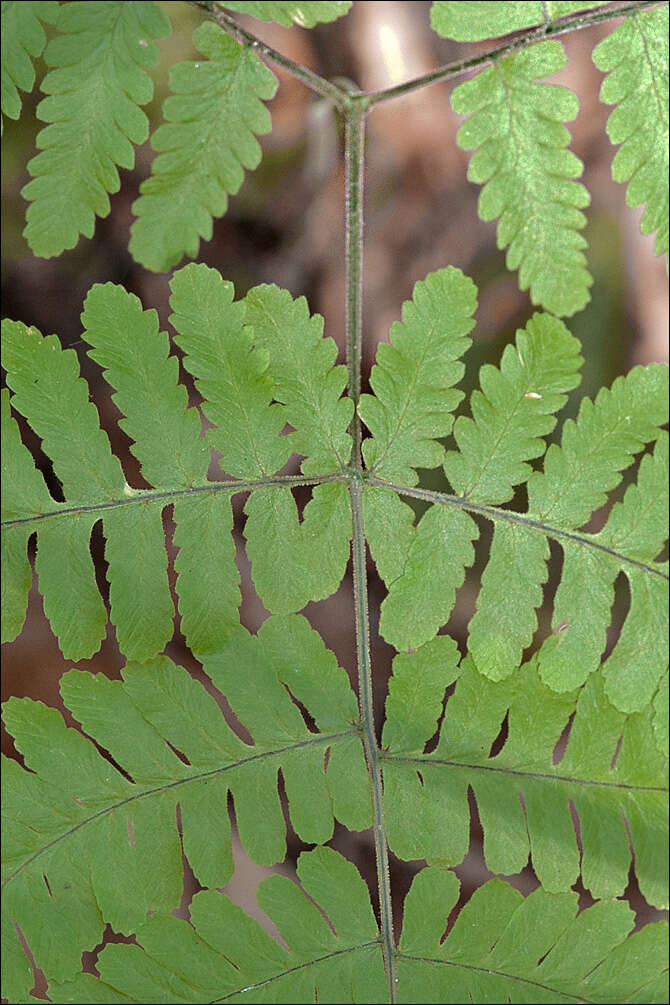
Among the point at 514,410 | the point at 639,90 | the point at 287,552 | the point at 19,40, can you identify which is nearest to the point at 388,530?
the point at 287,552

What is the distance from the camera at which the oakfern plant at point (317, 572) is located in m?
1.49

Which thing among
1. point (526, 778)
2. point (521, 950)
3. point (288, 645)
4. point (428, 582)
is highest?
point (428, 582)

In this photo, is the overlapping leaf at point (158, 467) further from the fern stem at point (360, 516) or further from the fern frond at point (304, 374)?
the fern stem at point (360, 516)

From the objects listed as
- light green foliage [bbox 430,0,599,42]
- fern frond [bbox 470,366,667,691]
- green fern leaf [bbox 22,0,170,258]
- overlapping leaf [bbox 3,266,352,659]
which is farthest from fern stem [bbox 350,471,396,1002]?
light green foliage [bbox 430,0,599,42]

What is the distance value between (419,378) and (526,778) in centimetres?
76

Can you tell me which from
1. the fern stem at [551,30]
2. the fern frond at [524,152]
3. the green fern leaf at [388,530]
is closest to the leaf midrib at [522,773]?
the green fern leaf at [388,530]

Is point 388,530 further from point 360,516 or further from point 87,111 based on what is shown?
point 87,111

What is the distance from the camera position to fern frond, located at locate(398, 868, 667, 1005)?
1.58 m

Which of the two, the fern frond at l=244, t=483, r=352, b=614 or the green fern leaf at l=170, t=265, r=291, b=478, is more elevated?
the green fern leaf at l=170, t=265, r=291, b=478

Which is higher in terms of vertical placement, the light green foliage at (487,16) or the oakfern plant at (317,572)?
the light green foliage at (487,16)

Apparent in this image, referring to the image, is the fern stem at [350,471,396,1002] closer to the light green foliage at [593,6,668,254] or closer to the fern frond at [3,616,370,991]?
the fern frond at [3,616,370,991]

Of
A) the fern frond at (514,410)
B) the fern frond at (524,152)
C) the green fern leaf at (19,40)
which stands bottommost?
the fern frond at (514,410)

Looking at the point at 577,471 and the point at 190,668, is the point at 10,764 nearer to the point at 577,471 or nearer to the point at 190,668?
the point at 190,668

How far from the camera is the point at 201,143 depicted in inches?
58.7
